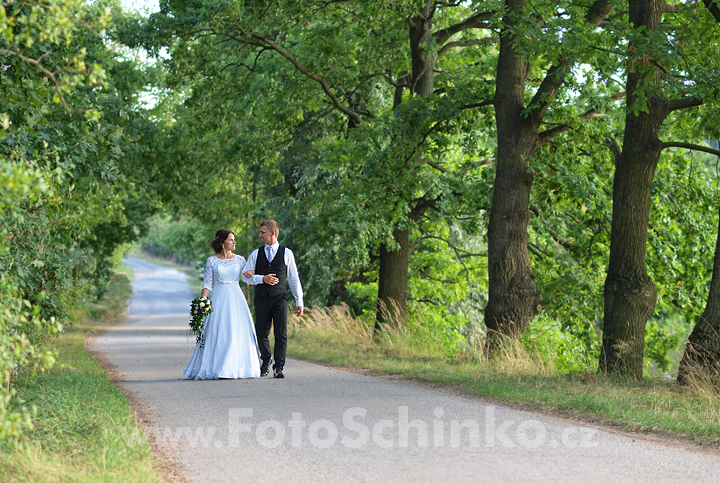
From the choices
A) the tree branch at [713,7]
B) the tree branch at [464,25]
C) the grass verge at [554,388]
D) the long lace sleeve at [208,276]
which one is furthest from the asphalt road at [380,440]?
the tree branch at [464,25]

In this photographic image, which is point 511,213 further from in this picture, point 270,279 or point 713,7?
point 713,7

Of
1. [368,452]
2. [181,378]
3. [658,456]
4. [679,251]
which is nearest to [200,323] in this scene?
[181,378]

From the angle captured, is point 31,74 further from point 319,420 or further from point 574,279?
point 574,279

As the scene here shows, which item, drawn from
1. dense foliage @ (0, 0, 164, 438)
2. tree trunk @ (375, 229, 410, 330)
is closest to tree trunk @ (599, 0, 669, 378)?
dense foliage @ (0, 0, 164, 438)

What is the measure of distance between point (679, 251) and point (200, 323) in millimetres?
12801

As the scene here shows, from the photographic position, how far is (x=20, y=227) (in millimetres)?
8812

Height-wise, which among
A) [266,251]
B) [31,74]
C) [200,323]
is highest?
[31,74]

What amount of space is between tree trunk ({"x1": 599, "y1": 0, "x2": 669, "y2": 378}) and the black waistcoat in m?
4.72

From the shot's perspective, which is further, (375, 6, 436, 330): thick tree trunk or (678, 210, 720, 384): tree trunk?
(375, 6, 436, 330): thick tree trunk

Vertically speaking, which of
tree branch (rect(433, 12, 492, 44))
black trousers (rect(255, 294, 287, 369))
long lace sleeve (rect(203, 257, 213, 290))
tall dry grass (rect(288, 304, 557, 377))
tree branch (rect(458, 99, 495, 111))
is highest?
tree branch (rect(433, 12, 492, 44))

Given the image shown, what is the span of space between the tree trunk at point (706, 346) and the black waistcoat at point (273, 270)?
18.2ft

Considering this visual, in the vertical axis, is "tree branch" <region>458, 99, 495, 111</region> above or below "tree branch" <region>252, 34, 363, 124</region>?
below

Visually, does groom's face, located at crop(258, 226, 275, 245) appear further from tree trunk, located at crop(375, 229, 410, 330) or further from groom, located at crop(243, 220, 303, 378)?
tree trunk, located at crop(375, 229, 410, 330)

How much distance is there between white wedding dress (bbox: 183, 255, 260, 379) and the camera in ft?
36.5
